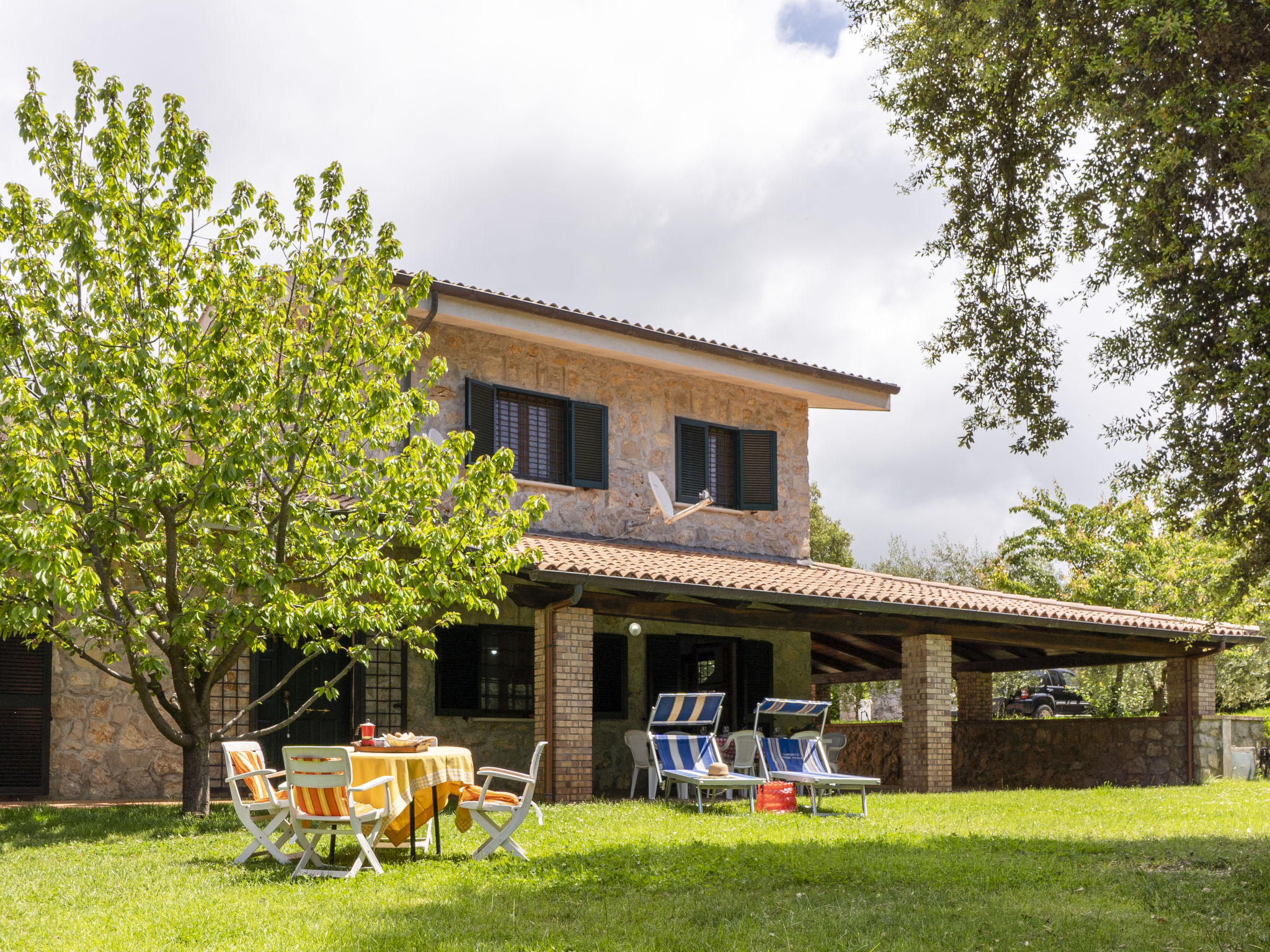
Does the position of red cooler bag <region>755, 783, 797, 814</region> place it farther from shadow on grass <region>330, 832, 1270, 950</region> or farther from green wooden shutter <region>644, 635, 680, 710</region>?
green wooden shutter <region>644, 635, 680, 710</region>

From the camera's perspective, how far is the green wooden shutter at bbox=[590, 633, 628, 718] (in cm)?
1457

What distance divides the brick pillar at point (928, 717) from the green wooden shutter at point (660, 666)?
10.1 ft

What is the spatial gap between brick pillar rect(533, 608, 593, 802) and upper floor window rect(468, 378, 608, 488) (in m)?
2.80

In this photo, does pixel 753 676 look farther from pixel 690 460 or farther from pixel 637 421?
pixel 637 421

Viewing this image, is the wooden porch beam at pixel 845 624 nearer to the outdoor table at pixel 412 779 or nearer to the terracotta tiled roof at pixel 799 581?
the terracotta tiled roof at pixel 799 581

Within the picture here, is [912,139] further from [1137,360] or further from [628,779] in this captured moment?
[628,779]

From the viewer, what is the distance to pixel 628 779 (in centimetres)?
1458

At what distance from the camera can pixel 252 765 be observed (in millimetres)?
7977

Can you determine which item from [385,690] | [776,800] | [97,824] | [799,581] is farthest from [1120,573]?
[97,824]

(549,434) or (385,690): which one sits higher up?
(549,434)

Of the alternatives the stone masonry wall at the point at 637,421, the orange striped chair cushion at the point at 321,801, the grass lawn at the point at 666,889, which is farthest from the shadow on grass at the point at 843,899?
the stone masonry wall at the point at 637,421

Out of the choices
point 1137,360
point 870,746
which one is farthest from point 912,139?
point 870,746

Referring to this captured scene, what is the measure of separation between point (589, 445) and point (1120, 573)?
14471 mm

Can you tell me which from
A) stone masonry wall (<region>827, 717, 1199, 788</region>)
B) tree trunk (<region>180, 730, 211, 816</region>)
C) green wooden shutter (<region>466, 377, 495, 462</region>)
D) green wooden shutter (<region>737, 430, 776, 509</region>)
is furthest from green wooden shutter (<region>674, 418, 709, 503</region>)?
tree trunk (<region>180, 730, 211, 816</region>)
